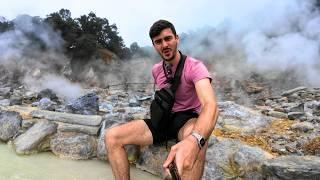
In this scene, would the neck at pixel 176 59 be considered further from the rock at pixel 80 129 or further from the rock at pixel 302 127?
the rock at pixel 302 127

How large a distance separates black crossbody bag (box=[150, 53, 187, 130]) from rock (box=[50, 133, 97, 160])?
1.20 metres

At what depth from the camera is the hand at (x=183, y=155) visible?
1962mm

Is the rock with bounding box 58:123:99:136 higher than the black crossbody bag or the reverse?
the reverse

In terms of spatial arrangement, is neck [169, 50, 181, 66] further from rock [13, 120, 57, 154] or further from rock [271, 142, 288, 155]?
rock [13, 120, 57, 154]

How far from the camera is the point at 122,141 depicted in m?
3.33

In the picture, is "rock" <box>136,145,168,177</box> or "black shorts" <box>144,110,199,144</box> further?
"rock" <box>136,145,168,177</box>

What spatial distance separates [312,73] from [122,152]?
21.7 metres

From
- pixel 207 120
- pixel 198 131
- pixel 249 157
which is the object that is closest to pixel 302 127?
pixel 249 157

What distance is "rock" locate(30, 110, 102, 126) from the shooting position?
4.72m

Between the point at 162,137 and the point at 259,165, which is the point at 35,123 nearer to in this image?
the point at 162,137

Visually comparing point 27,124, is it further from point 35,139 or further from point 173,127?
point 173,127

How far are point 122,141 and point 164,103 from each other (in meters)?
0.48

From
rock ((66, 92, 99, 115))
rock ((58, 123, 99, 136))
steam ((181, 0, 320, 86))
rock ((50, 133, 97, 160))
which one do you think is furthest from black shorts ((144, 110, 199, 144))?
steam ((181, 0, 320, 86))

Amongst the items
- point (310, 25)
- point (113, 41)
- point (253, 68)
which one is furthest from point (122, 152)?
point (113, 41)
